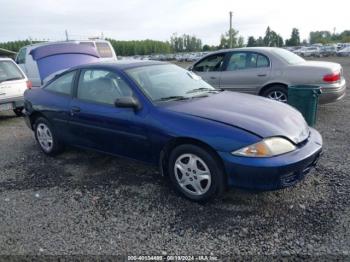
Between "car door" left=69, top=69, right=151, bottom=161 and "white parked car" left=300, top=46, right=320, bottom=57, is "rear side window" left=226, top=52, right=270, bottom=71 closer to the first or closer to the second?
"car door" left=69, top=69, right=151, bottom=161

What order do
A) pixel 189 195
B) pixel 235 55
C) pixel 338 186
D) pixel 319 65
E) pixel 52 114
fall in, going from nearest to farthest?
pixel 189 195 → pixel 338 186 → pixel 52 114 → pixel 319 65 → pixel 235 55

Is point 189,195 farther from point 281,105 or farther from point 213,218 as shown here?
point 281,105

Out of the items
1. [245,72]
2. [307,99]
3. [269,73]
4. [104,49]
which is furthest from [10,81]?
[307,99]

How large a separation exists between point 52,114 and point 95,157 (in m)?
0.91

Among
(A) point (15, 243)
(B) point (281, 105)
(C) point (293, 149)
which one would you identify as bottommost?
(A) point (15, 243)

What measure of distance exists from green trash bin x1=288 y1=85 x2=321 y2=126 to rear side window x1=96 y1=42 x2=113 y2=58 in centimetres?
794

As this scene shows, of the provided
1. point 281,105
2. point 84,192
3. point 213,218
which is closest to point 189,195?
point 213,218

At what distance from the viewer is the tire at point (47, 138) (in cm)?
476

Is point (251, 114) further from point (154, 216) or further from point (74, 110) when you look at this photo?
point (74, 110)

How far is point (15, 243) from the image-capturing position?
2801mm

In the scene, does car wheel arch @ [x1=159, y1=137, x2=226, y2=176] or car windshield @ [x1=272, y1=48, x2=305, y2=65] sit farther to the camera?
car windshield @ [x1=272, y1=48, x2=305, y2=65]

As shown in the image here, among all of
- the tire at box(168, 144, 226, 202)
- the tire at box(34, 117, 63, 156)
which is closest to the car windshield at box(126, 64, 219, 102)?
the tire at box(168, 144, 226, 202)

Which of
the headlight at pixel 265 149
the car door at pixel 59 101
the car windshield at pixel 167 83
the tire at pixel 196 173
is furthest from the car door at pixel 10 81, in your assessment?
the headlight at pixel 265 149

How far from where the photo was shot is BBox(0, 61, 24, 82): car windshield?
7.49m
